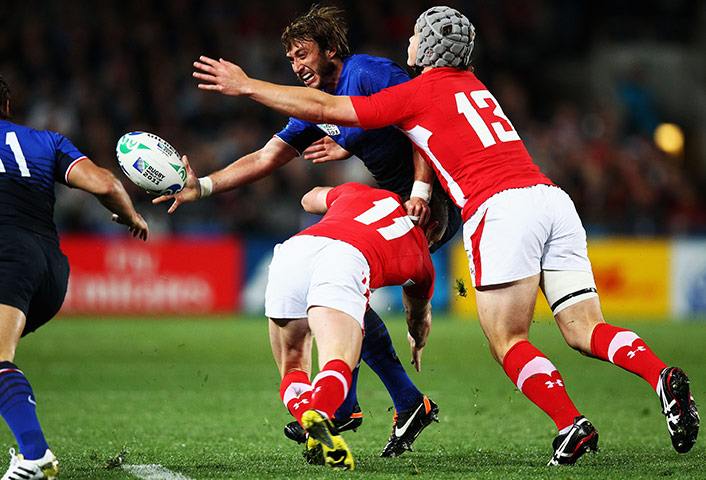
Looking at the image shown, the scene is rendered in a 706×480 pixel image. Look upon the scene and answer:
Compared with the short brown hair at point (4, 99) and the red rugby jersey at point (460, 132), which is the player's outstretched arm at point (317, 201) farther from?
the short brown hair at point (4, 99)

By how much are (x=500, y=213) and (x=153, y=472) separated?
77.2 inches

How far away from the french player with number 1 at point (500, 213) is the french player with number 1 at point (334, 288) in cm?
36

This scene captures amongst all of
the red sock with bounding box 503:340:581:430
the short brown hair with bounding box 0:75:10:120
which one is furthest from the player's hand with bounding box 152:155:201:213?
the red sock with bounding box 503:340:581:430

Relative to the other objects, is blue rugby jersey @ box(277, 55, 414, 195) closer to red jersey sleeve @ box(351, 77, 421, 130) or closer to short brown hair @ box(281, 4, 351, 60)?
short brown hair @ box(281, 4, 351, 60)

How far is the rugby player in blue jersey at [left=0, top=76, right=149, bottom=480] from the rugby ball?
54 cm

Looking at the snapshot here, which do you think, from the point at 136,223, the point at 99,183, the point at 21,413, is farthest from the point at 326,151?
the point at 21,413

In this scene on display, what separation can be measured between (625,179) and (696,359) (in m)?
6.23

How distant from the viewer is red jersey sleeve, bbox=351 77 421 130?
14.8 ft

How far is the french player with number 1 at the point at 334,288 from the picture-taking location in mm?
4047

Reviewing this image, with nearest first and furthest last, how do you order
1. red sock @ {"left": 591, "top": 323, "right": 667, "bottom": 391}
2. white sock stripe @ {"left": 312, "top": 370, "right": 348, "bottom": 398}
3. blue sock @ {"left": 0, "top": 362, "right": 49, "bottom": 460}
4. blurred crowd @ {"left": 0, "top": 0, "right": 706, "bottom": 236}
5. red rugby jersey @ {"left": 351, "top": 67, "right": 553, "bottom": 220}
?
blue sock @ {"left": 0, "top": 362, "right": 49, "bottom": 460}
white sock stripe @ {"left": 312, "top": 370, "right": 348, "bottom": 398}
red sock @ {"left": 591, "top": 323, "right": 667, "bottom": 391}
red rugby jersey @ {"left": 351, "top": 67, "right": 553, "bottom": 220}
blurred crowd @ {"left": 0, "top": 0, "right": 706, "bottom": 236}

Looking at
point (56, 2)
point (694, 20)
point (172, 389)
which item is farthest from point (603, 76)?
point (172, 389)

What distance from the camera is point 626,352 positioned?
14.4 feet

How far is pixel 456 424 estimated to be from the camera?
611 cm

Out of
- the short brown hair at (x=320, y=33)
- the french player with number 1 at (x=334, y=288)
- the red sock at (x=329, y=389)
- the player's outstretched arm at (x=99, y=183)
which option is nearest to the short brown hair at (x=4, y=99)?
the player's outstretched arm at (x=99, y=183)
